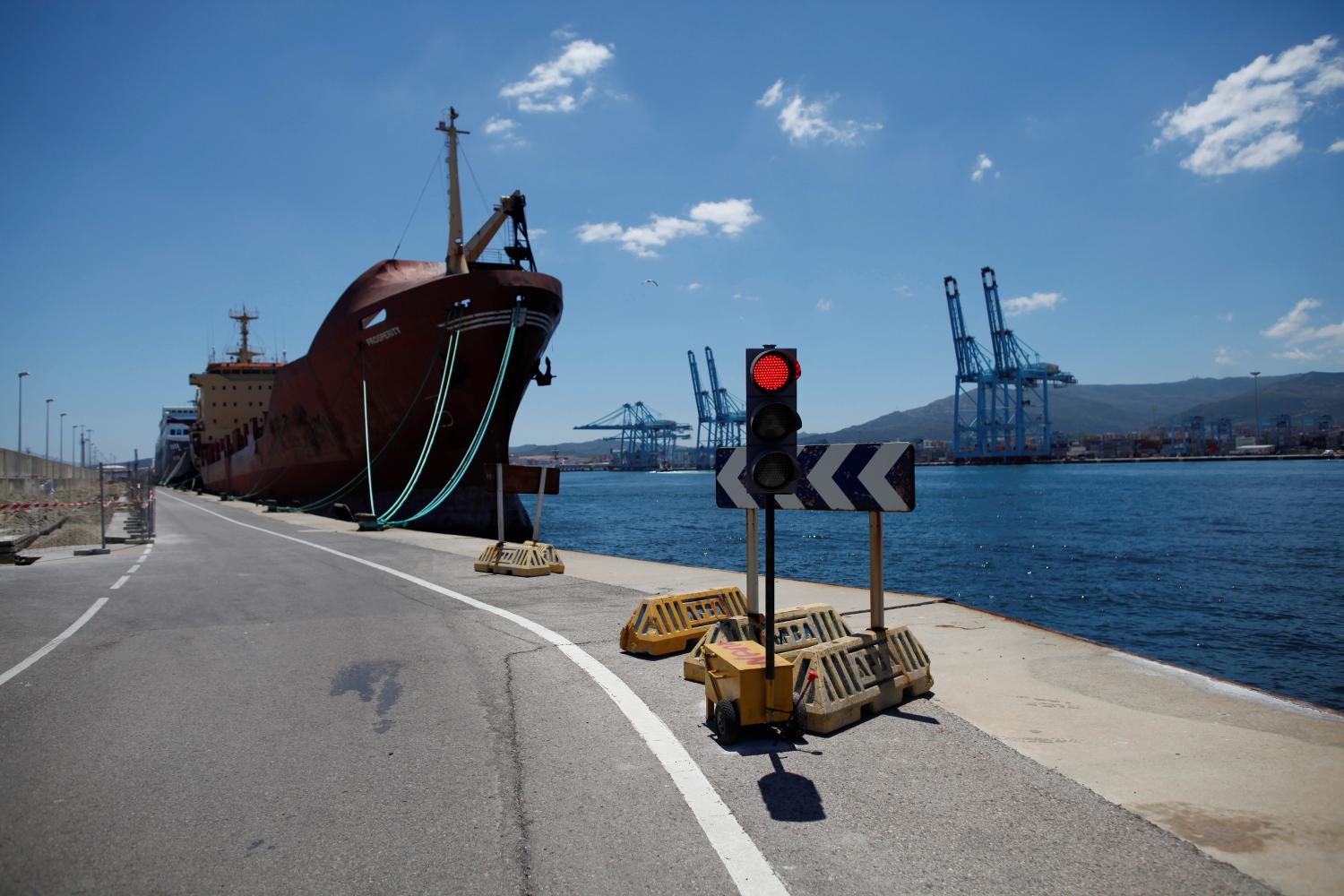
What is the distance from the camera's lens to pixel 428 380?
2612 centimetres

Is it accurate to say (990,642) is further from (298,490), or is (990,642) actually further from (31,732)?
(298,490)

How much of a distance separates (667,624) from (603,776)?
2832 millimetres

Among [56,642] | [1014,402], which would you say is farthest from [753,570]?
[1014,402]

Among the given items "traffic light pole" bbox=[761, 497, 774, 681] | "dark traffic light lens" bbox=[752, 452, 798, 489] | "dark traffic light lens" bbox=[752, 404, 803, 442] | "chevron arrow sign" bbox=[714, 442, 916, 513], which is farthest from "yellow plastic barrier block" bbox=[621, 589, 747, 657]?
"dark traffic light lens" bbox=[752, 404, 803, 442]

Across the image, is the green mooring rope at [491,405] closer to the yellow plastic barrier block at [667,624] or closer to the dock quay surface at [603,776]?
the dock quay surface at [603,776]

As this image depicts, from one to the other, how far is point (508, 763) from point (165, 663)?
4.29 meters

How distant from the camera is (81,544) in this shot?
2033cm

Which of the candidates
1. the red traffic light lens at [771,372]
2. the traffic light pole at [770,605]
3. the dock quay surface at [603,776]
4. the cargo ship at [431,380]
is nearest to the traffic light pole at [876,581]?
the dock quay surface at [603,776]

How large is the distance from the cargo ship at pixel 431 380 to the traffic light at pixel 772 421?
58.1 ft

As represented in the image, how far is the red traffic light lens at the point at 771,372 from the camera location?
486 centimetres

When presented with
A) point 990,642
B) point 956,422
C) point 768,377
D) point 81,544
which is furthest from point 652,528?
point 956,422

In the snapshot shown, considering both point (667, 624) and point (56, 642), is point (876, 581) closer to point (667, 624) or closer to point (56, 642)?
point (667, 624)

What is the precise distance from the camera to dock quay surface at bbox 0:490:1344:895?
319cm

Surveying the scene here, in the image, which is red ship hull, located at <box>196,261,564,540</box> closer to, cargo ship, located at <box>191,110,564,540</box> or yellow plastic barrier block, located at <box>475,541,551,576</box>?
cargo ship, located at <box>191,110,564,540</box>
